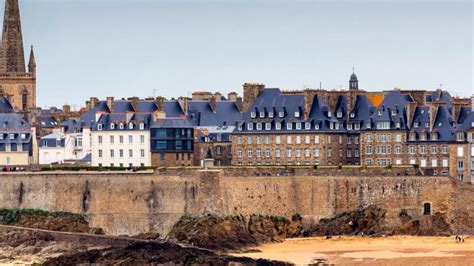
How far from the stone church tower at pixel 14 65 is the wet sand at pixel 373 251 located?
145ft

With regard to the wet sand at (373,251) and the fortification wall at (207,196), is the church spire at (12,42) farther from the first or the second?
the wet sand at (373,251)

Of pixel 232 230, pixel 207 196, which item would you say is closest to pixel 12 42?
pixel 207 196

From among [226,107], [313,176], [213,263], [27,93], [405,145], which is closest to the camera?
[213,263]

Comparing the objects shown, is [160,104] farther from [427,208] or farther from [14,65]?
[14,65]

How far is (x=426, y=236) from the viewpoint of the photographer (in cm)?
7981

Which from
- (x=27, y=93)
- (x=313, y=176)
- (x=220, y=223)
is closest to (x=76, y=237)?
(x=220, y=223)

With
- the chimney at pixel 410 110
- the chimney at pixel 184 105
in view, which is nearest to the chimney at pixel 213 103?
the chimney at pixel 184 105

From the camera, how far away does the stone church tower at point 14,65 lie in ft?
390

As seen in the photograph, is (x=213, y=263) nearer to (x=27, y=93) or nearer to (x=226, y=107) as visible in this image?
(x=226, y=107)

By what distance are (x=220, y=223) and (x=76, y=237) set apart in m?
6.99

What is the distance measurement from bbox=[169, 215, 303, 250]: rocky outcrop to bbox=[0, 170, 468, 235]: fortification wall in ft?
2.09

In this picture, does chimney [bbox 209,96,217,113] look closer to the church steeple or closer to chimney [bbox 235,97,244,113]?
chimney [bbox 235,97,244,113]

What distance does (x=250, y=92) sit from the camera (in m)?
92.9

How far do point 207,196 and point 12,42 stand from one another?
136ft
